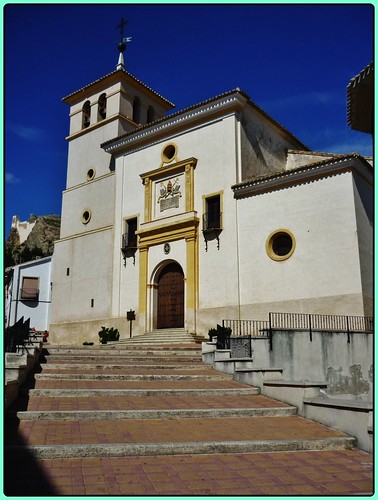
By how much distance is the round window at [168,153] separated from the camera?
21.4 metres

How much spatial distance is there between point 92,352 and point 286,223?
27.4 ft

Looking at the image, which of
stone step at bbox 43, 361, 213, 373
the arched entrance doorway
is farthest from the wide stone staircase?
the arched entrance doorway

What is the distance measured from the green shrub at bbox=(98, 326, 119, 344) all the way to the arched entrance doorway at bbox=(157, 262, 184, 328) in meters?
1.88

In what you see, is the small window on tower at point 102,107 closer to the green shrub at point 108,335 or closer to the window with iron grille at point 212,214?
the window with iron grille at point 212,214

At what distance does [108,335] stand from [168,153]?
872cm

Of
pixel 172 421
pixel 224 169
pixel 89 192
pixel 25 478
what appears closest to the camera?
pixel 25 478

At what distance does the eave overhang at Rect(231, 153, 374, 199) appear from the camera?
51.3 ft

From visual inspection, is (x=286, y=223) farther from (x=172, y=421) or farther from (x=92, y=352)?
(x=172, y=421)

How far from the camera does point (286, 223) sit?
16875mm

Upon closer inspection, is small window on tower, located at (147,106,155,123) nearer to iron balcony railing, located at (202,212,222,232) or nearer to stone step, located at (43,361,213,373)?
iron balcony railing, located at (202,212,222,232)

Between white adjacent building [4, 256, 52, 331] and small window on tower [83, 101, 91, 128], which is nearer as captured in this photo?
small window on tower [83, 101, 91, 128]

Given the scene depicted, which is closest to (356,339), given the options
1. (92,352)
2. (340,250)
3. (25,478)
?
(340,250)

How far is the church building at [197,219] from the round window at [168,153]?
0.05 m

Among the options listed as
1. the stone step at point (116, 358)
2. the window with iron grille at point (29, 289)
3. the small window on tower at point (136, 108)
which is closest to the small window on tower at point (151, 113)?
the small window on tower at point (136, 108)
